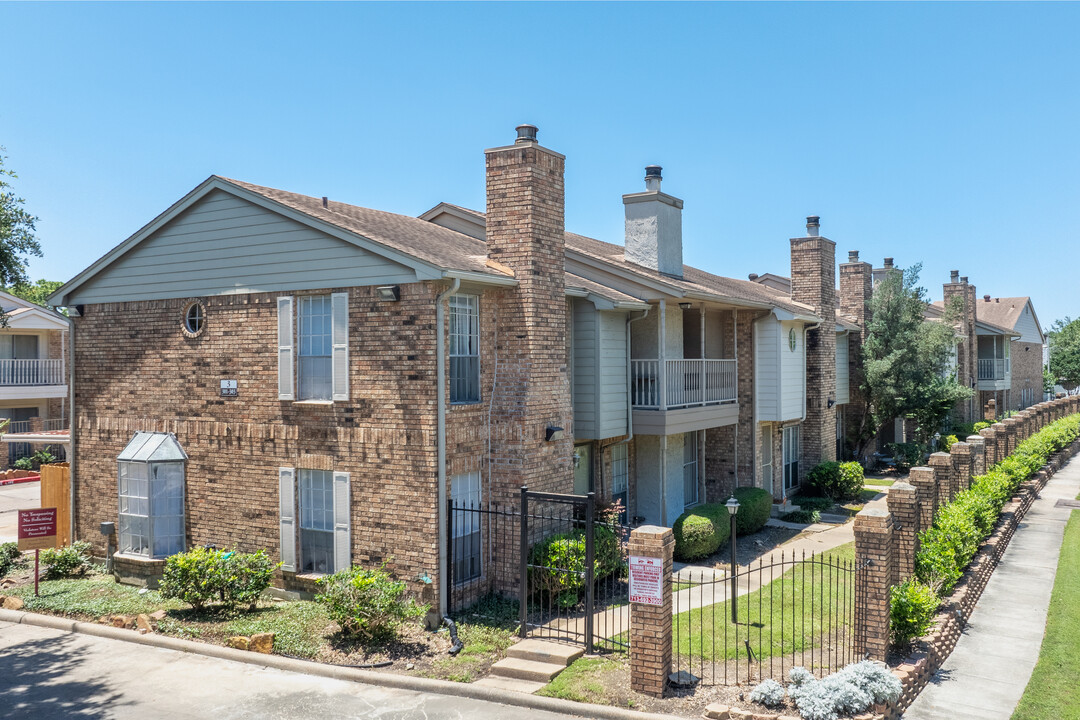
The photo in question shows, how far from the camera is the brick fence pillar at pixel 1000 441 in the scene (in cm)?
2247

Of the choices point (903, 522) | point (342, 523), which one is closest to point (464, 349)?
point (342, 523)

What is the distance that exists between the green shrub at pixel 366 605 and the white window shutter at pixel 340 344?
2.86 metres

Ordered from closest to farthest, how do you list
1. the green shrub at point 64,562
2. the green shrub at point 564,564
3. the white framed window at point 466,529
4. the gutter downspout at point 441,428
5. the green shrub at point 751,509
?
the gutter downspout at point 441,428, the green shrub at point 564,564, the white framed window at point 466,529, the green shrub at point 64,562, the green shrub at point 751,509

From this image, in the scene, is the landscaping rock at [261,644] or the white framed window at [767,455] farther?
the white framed window at [767,455]

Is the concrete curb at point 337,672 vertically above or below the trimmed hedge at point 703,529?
below

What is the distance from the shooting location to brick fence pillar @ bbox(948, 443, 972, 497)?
16.7 metres

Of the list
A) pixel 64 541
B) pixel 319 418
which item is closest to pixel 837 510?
pixel 319 418

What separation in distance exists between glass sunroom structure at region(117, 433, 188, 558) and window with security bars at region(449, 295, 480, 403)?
542 cm

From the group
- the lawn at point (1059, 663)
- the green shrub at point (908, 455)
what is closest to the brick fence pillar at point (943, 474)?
the lawn at point (1059, 663)

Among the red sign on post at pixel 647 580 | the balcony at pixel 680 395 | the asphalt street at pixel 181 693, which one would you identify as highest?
the balcony at pixel 680 395

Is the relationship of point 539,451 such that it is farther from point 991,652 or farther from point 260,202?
point 991,652

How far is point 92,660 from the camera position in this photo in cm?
1095

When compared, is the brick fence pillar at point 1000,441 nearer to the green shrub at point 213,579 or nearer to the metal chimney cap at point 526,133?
the metal chimney cap at point 526,133

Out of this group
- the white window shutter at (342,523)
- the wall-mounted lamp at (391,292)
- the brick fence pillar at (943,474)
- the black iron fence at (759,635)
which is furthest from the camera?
the brick fence pillar at (943,474)
